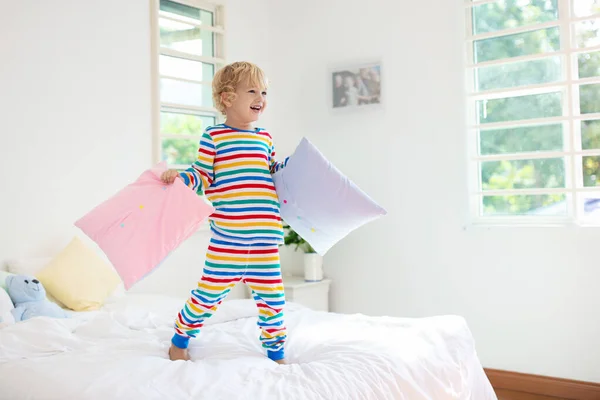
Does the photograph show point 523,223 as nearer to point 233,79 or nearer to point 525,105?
point 525,105

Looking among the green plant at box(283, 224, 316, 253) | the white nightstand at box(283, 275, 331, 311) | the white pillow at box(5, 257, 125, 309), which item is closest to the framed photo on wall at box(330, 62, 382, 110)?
the green plant at box(283, 224, 316, 253)

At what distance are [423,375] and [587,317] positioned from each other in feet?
5.40

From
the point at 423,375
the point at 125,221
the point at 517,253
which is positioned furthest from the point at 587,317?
the point at 125,221

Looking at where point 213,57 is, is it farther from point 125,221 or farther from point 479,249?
point 125,221

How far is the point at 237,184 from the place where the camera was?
2.02m

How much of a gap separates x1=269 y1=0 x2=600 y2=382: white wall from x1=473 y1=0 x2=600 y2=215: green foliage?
151mm

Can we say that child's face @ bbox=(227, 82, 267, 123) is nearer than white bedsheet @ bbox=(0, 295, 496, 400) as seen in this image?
No

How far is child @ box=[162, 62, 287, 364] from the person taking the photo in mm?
1989

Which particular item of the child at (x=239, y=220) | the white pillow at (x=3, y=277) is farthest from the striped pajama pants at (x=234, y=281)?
the white pillow at (x=3, y=277)

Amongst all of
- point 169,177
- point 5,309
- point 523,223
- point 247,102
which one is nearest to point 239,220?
point 169,177

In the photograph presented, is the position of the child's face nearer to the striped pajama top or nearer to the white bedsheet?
the striped pajama top

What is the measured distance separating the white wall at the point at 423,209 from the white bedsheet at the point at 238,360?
3.74 feet

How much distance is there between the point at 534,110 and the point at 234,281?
7.17 ft

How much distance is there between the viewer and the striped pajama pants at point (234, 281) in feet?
6.50
